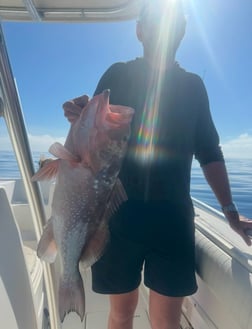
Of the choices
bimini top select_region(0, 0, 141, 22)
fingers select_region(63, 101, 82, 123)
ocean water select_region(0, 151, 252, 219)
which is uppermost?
bimini top select_region(0, 0, 141, 22)

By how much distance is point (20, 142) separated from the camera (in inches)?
58.0

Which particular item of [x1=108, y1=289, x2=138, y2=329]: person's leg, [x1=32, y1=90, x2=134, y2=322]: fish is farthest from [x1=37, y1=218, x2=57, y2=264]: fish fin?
[x1=108, y1=289, x2=138, y2=329]: person's leg

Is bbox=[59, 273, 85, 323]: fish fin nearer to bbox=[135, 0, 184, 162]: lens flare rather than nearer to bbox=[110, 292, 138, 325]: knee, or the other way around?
bbox=[110, 292, 138, 325]: knee

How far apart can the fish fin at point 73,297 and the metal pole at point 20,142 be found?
0.63 meters

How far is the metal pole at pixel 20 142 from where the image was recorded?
4.46ft

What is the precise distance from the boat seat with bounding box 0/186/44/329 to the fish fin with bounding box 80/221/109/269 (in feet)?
1.32

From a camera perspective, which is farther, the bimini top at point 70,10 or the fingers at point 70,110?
the bimini top at point 70,10

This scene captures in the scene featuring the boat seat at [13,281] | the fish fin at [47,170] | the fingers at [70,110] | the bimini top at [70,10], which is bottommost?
the boat seat at [13,281]

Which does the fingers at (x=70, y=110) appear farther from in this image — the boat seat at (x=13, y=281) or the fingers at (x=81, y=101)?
the boat seat at (x=13, y=281)

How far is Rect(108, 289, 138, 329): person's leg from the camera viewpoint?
138 centimetres

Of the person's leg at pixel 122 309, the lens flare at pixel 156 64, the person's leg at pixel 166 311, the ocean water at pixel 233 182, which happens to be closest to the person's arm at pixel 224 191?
the lens flare at pixel 156 64

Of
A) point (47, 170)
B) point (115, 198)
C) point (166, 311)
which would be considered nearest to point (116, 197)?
point (115, 198)

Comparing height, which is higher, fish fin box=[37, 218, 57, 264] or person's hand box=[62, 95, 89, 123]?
person's hand box=[62, 95, 89, 123]

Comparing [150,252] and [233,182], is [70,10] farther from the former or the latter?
[233,182]
